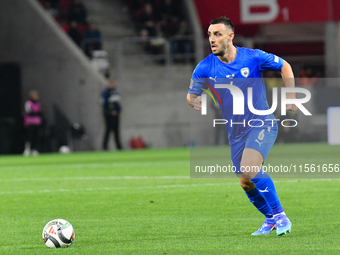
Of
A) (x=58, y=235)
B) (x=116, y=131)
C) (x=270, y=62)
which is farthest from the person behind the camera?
(x=116, y=131)

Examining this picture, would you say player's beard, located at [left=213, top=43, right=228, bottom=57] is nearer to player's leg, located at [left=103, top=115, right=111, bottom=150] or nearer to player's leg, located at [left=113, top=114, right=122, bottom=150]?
player's leg, located at [left=113, top=114, right=122, bottom=150]

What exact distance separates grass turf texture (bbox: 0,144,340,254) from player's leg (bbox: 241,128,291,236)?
0.79ft

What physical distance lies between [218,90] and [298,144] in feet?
51.4

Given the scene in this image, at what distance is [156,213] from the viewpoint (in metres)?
8.08

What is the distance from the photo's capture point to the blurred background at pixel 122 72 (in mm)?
23531

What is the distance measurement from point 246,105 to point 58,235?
215cm

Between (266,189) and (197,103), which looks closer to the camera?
(266,189)

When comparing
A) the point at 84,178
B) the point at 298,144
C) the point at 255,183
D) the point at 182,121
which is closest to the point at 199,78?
the point at 255,183

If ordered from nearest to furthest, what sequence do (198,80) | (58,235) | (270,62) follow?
1. (58,235)
2. (270,62)
3. (198,80)

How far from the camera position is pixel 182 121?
24203mm

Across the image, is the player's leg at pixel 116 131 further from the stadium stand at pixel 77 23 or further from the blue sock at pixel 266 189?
the blue sock at pixel 266 189

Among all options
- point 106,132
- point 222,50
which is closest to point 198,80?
point 222,50

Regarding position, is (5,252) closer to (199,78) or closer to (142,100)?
(199,78)

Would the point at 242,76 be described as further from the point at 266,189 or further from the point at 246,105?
the point at 266,189
